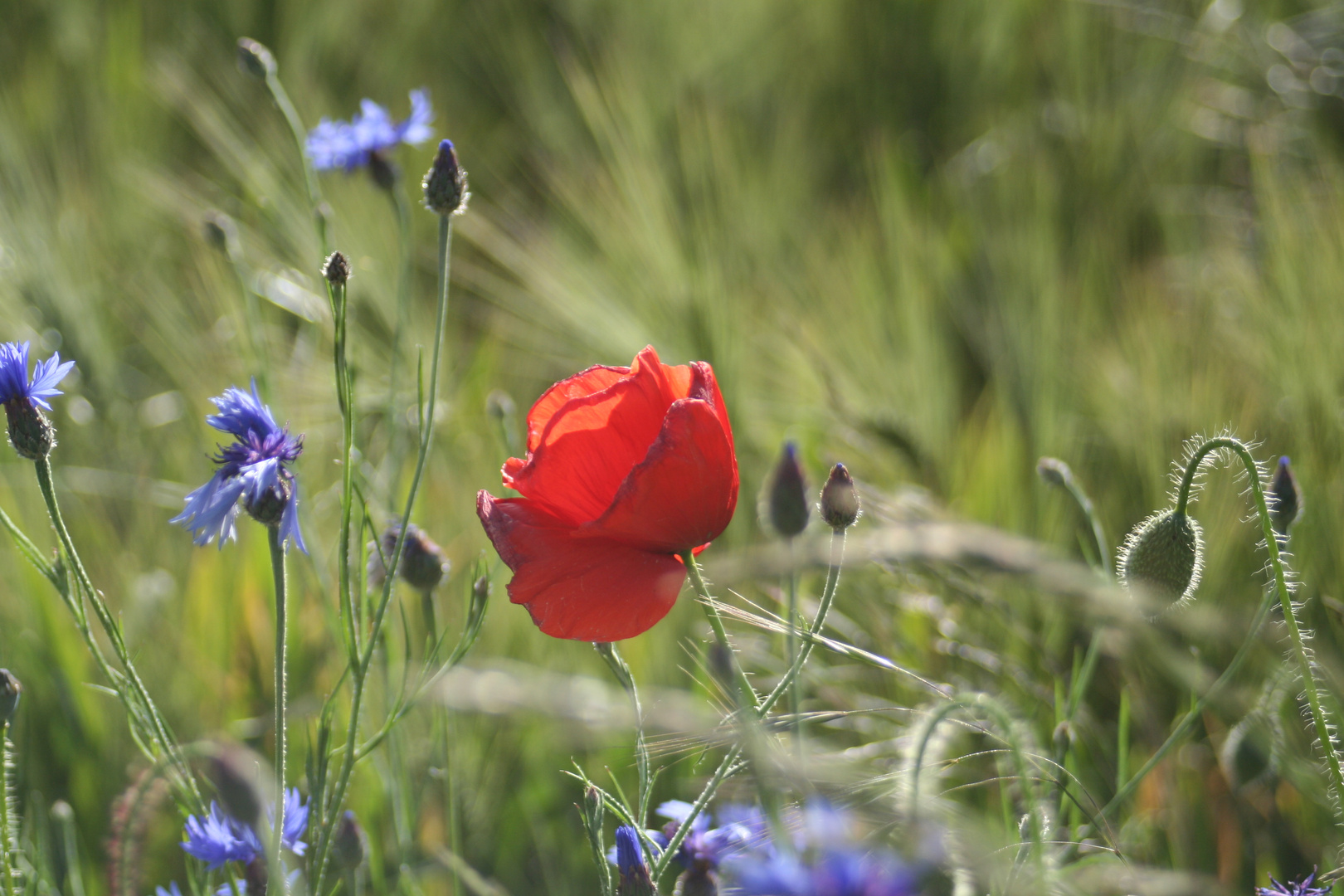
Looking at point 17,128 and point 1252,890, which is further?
point 17,128

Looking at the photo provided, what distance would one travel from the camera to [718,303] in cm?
99

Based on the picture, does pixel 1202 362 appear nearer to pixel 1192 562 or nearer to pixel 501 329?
pixel 1192 562

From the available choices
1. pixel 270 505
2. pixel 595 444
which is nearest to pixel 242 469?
pixel 270 505

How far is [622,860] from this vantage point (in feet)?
1.32

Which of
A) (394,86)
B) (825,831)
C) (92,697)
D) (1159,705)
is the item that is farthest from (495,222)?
(825,831)

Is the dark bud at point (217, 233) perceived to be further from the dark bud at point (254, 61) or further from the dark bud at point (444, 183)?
the dark bud at point (444, 183)

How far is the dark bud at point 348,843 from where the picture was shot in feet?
1.63

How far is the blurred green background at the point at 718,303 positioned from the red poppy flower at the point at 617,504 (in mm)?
68

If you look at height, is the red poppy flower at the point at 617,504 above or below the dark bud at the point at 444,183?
below

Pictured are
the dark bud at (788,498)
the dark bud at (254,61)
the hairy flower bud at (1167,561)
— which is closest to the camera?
the dark bud at (788,498)

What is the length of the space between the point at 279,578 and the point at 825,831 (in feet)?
0.85

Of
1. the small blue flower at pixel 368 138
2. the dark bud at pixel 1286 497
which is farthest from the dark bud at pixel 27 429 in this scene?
the dark bud at pixel 1286 497

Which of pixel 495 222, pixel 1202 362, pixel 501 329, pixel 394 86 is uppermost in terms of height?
pixel 394 86

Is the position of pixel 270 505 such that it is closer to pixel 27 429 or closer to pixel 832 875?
pixel 27 429
